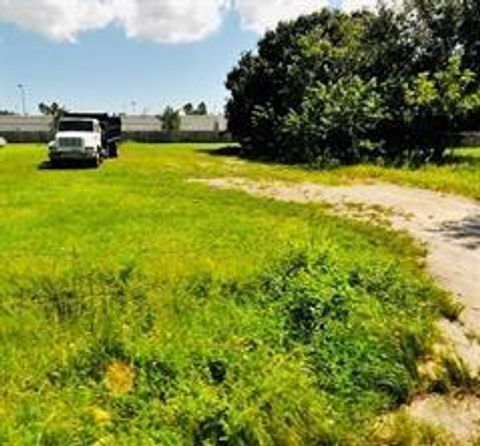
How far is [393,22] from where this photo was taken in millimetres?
41969

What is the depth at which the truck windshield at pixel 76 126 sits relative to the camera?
34938mm

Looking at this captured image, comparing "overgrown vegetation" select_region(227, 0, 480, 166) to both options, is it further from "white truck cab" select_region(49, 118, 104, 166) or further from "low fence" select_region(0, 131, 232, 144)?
"low fence" select_region(0, 131, 232, 144)

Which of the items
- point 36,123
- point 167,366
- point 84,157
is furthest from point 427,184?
point 36,123

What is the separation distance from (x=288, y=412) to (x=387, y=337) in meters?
2.07

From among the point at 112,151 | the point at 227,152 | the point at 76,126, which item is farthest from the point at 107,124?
the point at 227,152

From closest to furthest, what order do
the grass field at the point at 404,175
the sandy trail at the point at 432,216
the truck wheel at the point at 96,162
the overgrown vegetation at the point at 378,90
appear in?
the sandy trail at the point at 432,216, the grass field at the point at 404,175, the truck wheel at the point at 96,162, the overgrown vegetation at the point at 378,90

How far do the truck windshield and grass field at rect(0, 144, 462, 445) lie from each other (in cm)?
1959

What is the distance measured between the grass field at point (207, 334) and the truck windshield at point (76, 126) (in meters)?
19.6

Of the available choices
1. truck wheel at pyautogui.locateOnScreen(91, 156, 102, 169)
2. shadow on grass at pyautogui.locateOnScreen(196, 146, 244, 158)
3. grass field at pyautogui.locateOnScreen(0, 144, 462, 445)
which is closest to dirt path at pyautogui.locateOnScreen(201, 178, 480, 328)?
grass field at pyautogui.locateOnScreen(0, 144, 462, 445)

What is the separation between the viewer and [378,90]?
40094mm

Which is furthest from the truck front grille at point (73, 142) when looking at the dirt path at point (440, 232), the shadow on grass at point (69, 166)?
the dirt path at point (440, 232)

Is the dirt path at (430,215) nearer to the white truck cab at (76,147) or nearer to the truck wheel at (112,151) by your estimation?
the white truck cab at (76,147)

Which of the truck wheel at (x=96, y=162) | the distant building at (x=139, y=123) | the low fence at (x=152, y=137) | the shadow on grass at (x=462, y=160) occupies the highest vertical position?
the shadow on grass at (x=462, y=160)

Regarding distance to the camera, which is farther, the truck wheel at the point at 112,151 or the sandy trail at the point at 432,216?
the truck wheel at the point at 112,151
